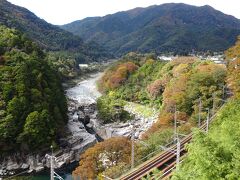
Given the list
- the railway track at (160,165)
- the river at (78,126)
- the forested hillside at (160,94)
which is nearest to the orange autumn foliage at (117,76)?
the forested hillside at (160,94)

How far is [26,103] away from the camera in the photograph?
1574 inches

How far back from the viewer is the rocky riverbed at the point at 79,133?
3675cm

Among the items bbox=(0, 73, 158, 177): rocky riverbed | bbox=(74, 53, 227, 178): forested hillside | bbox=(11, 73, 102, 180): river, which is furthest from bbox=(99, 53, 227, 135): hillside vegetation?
bbox=(11, 73, 102, 180): river

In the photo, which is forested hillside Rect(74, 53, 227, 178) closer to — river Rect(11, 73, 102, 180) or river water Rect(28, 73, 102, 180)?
river water Rect(28, 73, 102, 180)

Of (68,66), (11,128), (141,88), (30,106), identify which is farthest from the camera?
(68,66)

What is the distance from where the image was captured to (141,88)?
225 ft

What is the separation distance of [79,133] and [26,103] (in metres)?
8.45

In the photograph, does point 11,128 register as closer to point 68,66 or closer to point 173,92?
point 173,92

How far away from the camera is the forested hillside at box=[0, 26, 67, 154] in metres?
37.8

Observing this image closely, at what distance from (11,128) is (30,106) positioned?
142 inches

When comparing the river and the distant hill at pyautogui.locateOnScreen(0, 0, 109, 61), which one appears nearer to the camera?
the river

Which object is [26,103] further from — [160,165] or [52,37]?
[52,37]

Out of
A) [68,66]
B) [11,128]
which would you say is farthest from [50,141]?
[68,66]

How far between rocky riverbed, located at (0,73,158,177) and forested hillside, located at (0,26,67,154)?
143 centimetres
